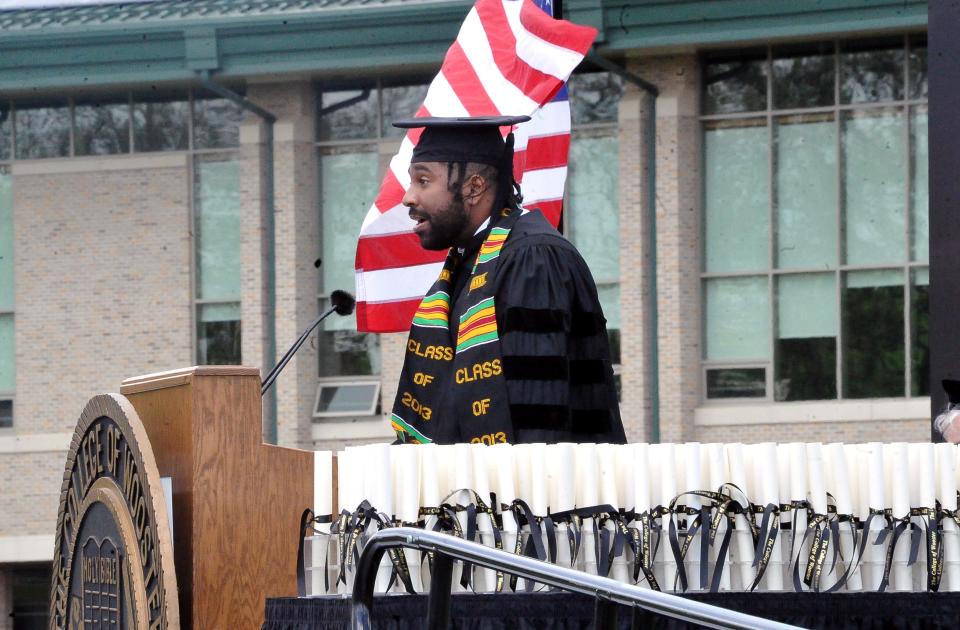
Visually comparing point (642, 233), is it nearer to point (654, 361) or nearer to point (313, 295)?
point (654, 361)

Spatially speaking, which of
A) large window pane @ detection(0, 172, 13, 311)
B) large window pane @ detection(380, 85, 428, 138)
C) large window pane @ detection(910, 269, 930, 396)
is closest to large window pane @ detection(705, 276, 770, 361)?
large window pane @ detection(910, 269, 930, 396)

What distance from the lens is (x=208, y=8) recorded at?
2297 cm

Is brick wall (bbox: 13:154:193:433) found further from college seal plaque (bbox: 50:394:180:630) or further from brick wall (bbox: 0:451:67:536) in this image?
college seal plaque (bbox: 50:394:180:630)

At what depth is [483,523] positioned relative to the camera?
323 cm

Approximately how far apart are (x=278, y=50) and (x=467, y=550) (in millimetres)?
20260

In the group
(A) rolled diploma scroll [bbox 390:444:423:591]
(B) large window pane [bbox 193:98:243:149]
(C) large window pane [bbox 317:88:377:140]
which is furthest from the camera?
(B) large window pane [bbox 193:98:243:149]

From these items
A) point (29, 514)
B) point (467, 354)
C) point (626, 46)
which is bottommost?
point (29, 514)

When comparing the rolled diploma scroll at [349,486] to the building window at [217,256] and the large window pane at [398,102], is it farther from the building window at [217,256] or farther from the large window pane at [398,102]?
the building window at [217,256]

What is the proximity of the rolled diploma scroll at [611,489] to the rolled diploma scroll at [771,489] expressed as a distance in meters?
0.26

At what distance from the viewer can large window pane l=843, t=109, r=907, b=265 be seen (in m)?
21.6

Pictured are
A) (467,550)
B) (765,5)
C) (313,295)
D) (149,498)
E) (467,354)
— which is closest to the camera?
(467,550)

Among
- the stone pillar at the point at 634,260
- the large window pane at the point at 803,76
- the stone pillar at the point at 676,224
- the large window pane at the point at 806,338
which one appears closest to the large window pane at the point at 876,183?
the large window pane at the point at 803,76

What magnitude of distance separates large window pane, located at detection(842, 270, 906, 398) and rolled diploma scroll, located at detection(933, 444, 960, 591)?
18.7m

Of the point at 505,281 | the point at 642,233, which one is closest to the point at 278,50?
the point at 642,233
